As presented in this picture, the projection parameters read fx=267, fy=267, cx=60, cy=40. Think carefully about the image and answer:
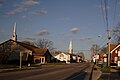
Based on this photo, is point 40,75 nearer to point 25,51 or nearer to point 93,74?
point 93,74

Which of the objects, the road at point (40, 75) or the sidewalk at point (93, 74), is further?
the sidewalk at point (93, 74)

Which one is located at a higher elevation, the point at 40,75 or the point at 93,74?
the point at 40,75

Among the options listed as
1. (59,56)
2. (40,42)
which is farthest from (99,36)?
(59,56)

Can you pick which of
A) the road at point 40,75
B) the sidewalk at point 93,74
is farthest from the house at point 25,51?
the road at point 40,75

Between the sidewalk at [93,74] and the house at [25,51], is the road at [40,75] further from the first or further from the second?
the house at [25,51]

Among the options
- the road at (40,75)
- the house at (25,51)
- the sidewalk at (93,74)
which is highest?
the house at (25,51)

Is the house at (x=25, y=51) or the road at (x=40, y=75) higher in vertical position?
the house at (x=25, y=51)

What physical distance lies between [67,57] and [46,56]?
197 feet

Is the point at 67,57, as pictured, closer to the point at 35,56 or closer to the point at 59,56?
the point at 59,56

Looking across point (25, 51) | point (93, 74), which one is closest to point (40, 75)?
point (93, 74)

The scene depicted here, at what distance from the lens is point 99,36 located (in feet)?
189

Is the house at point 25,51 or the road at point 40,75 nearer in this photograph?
the road at point 40,75

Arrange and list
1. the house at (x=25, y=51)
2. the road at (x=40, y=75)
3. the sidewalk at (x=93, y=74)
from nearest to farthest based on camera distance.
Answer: the road at (x=40, y=75) → the sidewalk at (x=93, y=74) → the house at (x=25, y=51)

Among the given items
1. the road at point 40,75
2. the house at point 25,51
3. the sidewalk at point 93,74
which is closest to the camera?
the road at point 40,75
